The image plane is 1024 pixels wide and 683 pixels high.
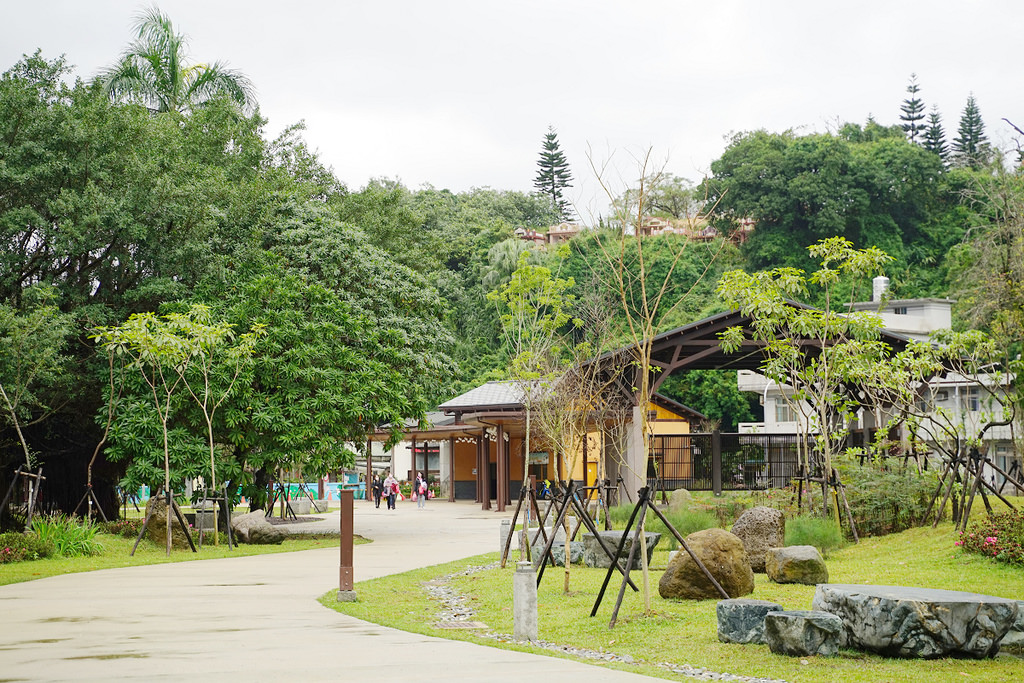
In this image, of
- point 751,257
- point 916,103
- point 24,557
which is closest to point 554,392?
point 24,557

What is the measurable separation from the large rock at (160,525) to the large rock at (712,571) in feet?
38.5

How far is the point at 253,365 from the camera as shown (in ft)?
68.9

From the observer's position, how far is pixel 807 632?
26.4 feet

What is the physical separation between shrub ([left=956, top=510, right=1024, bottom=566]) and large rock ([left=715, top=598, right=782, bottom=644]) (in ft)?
17.9

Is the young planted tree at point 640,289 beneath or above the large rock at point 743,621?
above

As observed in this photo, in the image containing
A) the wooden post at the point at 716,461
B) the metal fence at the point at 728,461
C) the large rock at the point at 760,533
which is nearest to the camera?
the large rock at the point at 760,533

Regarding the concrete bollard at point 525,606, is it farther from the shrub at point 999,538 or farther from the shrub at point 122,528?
the shrub at point 122,528

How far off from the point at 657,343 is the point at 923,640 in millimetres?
17742

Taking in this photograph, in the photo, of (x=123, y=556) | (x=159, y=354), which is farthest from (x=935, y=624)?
(x=159, y=354)

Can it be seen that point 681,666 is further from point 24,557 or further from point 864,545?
point 24,557

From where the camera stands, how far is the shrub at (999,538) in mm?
12586

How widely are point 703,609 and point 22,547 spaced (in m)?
11.9

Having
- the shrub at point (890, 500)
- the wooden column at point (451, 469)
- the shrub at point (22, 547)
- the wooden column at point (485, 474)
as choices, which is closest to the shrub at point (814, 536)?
the shrub at point (890, 500)

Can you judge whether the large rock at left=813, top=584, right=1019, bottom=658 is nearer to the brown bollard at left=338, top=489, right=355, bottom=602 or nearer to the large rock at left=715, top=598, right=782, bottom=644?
the large rock at left=715, top=598, right=782, bottom=644
